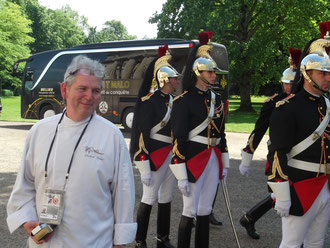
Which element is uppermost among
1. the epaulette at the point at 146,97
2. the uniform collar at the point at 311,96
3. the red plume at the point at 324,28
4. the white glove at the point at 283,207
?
the red plume at the point at 324,28

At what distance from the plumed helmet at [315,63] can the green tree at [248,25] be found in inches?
864

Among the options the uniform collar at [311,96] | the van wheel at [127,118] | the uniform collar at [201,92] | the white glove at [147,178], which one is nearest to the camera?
the uniform collar at [311,96]

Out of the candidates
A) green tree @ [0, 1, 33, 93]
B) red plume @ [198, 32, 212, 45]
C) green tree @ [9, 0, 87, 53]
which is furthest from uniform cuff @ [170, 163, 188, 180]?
green tree @ [9, 0, 87, 53]

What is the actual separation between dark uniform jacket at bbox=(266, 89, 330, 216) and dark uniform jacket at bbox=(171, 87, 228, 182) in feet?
3.11

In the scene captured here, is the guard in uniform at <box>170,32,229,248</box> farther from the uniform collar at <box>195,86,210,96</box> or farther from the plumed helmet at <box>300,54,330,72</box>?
the plumed helmet at <box>300,54,330,72</box>

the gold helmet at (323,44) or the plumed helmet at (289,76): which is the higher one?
the gold helmet at (323,44)

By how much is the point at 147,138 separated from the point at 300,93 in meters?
1.91

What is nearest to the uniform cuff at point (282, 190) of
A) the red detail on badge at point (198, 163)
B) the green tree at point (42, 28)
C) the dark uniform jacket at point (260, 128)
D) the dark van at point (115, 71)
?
the red detail on badge at point (198, 163)

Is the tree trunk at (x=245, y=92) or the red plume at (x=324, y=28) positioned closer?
the red plume at (x=324, y=28)

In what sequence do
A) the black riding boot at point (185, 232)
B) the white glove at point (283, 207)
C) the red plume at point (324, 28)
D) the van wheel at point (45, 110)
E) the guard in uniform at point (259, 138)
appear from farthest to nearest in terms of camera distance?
1. the van wheel at point (45, 110)
2. the guard in uniform at point (259, 138)
3. the black riding boot at point (185, 232)
4. the red plume at point (324, 28)
5. the white glove at point (283, 207)

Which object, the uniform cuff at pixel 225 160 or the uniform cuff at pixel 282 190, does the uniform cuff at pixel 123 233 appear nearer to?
the uniform cuff at pixel 282 190

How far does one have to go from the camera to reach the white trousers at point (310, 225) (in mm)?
3238

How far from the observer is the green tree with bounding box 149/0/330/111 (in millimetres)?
25234

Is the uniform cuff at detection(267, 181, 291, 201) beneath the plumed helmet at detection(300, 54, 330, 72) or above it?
beneath
